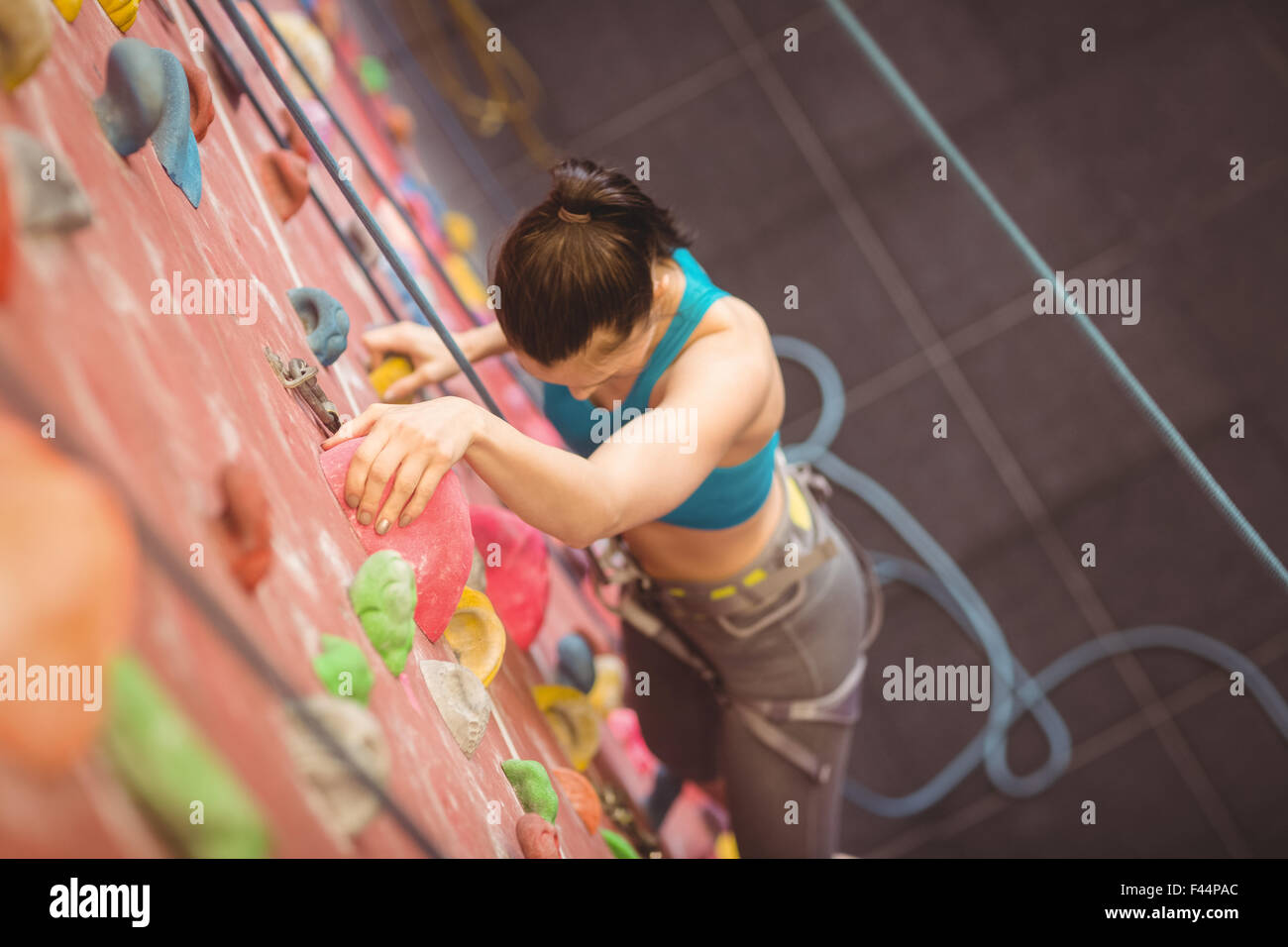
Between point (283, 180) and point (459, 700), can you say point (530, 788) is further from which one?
point (283, 180)

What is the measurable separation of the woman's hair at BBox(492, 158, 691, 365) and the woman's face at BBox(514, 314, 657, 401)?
12mm

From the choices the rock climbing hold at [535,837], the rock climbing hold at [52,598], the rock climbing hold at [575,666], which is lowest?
the rock climbing hold at [535,837]

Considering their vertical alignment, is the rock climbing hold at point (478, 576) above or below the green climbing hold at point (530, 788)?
above

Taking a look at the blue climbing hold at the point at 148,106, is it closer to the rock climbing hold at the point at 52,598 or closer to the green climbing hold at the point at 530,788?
the rock climbing hold at the point at 52,598

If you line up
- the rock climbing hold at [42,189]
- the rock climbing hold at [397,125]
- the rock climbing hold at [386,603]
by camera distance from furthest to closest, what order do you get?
the rock climbing hold at [397,125] < the rock climbing hold at [386,603] < the rock climbing hold at [42,189]

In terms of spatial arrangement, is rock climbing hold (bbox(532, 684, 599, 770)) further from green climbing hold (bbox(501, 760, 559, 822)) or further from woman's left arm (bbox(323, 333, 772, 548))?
woman's left arm (bbox(323, 333, 772, 548))

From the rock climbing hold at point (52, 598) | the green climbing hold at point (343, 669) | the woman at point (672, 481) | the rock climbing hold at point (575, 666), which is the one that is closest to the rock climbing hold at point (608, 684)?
the woman at point (672, 481)

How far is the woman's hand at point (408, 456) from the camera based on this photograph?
30.6 inches

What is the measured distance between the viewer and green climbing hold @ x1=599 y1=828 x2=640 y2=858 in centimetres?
125

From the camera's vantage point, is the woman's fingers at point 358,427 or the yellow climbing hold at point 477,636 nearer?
the woman's fingers at point 358,427

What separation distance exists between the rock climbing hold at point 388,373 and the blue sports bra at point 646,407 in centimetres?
18

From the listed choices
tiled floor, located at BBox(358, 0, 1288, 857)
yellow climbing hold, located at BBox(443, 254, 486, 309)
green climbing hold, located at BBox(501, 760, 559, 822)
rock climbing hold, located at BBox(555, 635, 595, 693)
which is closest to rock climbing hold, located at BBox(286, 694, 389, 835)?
green climbing hold, located at BBox(501, 760, 559, 822)
